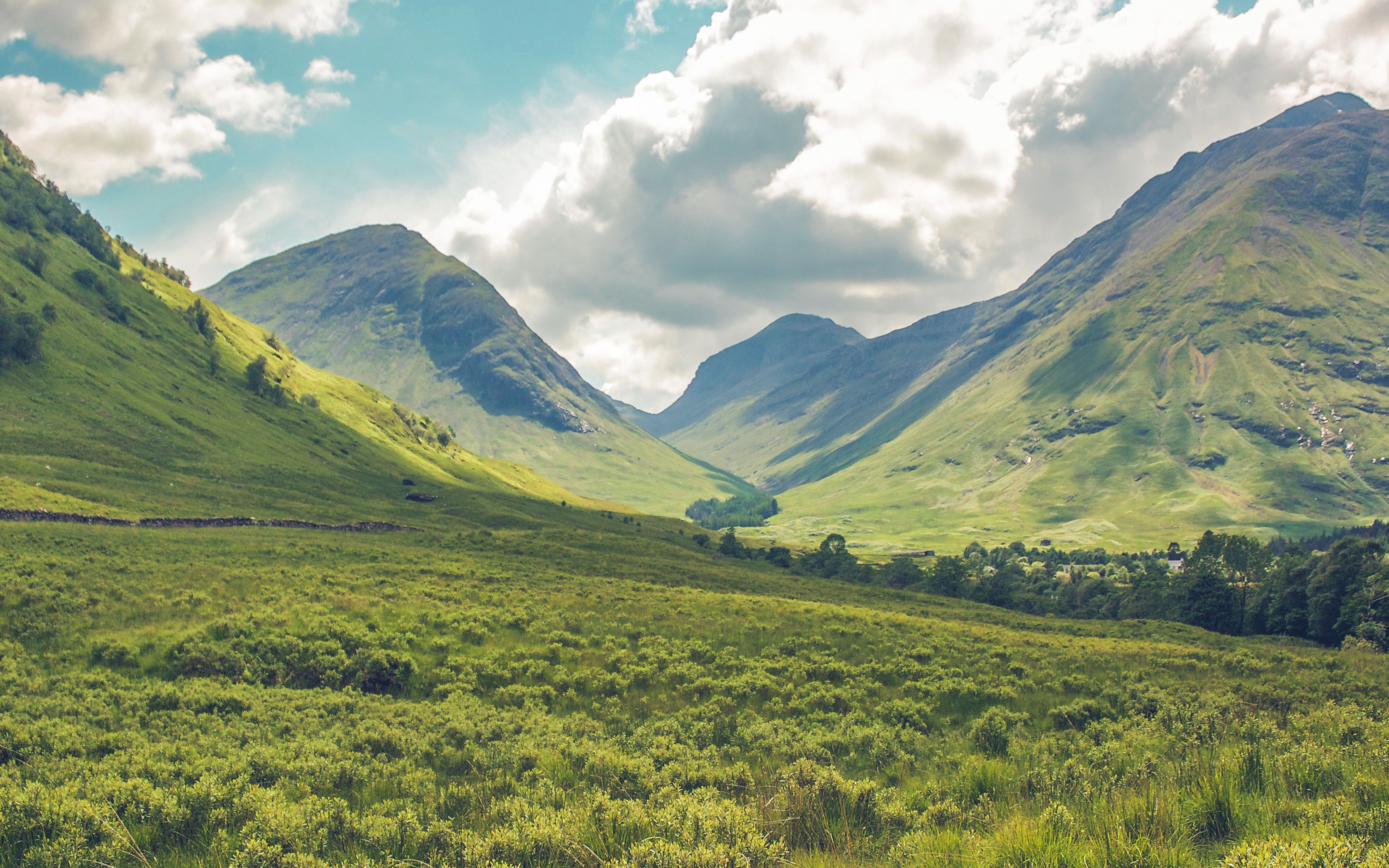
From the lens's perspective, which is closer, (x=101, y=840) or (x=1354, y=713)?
(x=101, y=840)

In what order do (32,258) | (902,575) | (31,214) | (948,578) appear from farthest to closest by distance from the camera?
1. (31,214)
2. (32,258)
3. (902,575)
4. (948,578)

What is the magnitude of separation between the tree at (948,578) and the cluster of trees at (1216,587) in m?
0.24

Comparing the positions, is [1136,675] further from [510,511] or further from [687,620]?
[510,511]

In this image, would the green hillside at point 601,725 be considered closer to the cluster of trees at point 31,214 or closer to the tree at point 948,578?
the tree at point 948,578

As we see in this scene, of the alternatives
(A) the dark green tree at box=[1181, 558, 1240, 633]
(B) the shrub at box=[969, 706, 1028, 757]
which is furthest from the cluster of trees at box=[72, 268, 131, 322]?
(A) the dark green tree at box=[1181, 558, 1240, 633]

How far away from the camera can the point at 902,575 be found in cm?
14412

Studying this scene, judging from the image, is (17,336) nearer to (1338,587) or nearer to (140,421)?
(140,421)

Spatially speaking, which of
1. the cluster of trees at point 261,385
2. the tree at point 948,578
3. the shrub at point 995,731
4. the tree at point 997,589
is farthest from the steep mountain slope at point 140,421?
the tree at point 997,589

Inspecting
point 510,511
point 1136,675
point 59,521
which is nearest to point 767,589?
point 1136,675

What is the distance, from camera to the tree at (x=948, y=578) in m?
132

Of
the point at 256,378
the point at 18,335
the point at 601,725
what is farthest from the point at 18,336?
the point at 601,725

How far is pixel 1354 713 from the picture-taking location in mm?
18328

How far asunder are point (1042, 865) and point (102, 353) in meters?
190

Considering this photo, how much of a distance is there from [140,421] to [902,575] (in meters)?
157
